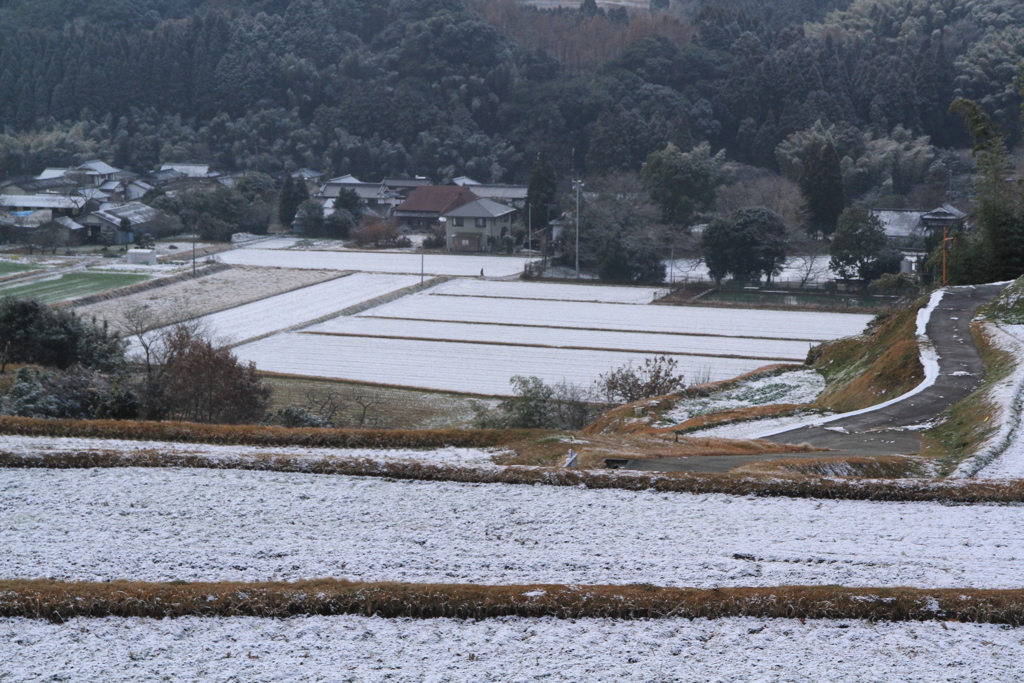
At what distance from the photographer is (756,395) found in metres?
16.3

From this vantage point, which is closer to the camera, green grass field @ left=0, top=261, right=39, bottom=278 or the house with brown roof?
green grass field @ left=0, top=261, right=39, bottom=278

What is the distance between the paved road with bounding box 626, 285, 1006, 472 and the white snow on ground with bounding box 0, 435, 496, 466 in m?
1.88

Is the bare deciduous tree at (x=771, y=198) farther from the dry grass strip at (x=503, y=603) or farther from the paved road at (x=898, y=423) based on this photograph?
the dry grass strip at (x=503, y=603)

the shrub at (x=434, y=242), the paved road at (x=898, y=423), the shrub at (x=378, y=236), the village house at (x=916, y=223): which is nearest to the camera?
the paved road at (x=898, y=423)

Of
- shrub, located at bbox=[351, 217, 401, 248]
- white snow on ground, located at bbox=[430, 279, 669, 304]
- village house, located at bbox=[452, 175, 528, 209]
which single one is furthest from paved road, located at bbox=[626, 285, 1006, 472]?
village house, located at bbox=[452, 175, 528, 209]

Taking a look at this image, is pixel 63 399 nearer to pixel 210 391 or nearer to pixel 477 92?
pixel 210 391

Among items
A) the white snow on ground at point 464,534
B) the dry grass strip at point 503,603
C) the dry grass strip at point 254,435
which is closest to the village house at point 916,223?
the dry grass strip at point 254,435

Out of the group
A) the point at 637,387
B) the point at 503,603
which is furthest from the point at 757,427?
the point at 503,603

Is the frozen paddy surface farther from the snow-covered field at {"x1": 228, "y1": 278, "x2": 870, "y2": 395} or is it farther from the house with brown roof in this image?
the house with brown roof

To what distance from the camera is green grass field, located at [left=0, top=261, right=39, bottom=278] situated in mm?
38812

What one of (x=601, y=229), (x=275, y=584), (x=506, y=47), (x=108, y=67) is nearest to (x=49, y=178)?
(x=108, y=67)

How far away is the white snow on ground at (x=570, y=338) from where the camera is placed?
26984 mm

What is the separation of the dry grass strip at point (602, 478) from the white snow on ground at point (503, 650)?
2.73m

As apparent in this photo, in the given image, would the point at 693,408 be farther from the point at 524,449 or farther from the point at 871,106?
the point at 871,106
